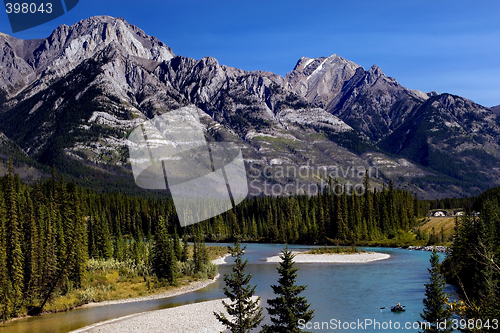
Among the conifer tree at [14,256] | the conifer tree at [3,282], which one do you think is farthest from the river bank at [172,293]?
the conifer tree at [3,282]

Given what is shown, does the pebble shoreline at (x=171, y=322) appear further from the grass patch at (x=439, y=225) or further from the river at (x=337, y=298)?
the grass patch at (x=439, y=225)

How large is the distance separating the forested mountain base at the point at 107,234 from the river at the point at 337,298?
578 centimetres

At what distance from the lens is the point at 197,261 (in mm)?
68688

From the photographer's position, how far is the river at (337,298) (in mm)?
40062

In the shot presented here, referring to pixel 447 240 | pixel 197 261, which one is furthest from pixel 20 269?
pixel 447 240

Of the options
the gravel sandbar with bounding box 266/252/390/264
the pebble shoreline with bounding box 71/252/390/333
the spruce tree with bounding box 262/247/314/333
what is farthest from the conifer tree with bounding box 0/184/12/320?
the gravel sandbar with bounding box 266/252/390/264

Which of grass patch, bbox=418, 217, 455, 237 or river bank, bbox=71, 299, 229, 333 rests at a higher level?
grass patch, bbox=418, 217, 455, 237

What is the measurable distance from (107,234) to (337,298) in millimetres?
45577

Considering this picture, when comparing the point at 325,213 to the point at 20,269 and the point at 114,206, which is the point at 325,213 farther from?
the point at 20,269

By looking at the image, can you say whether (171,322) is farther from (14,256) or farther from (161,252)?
(161,252)

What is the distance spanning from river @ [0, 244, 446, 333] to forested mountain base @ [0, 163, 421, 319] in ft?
19.0

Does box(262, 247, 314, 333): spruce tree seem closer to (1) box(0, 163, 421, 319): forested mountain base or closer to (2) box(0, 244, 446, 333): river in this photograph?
(2) box(0, 244, 446, 333): river

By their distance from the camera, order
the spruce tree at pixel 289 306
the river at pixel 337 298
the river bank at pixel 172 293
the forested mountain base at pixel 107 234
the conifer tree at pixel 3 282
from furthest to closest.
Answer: the river bank at pixel 172 293
the forested mountain base at pixel 107 234
the conifer tree at pixel 3 282
the river at pixel 337 298
the spruce tree at pixel 289 306

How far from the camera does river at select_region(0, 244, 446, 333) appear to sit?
131 feet
